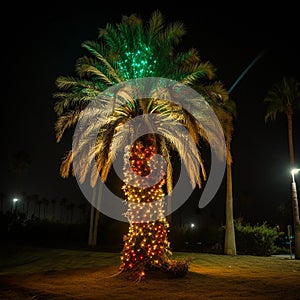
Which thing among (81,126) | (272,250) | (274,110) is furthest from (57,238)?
(81,126)

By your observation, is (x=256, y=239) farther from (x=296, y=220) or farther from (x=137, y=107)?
(x=137, y=107)

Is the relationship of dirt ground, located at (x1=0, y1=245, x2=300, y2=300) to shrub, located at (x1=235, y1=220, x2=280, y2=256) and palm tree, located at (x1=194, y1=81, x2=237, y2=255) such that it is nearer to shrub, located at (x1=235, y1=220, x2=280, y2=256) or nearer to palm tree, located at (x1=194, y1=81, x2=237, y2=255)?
palm tree, located at (x1=194, y1=81, x2=237, y2=255)

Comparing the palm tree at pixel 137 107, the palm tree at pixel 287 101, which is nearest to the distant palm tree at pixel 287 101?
the palm tree at pixel 287 101

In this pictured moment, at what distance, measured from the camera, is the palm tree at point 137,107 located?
46.6ft

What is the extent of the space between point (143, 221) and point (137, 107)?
4.27 metres

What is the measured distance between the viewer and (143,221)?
46.0ft

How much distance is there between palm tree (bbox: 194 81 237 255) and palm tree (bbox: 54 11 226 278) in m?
0.52

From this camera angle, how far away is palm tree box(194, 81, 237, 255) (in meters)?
15.5

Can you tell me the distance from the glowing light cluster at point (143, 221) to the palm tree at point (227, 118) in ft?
9.55

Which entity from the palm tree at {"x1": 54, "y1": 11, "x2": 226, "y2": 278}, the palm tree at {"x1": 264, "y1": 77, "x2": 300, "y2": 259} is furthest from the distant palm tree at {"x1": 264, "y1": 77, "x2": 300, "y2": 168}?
the palm tree at {"x1": 54, "y1": 11, "x2": 226, "y2": 278}

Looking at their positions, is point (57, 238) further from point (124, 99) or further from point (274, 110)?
point (124, 99)

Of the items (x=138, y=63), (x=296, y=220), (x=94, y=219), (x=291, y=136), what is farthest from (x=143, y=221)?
(x=94, y=219)

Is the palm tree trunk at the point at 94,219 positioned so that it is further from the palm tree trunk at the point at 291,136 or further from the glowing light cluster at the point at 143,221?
the glowing light cluster at the point at 143,221

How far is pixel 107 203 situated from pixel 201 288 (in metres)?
28.3
